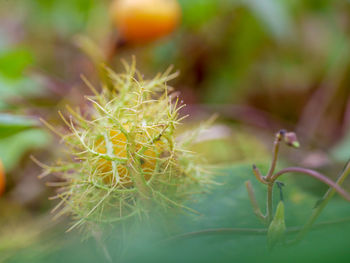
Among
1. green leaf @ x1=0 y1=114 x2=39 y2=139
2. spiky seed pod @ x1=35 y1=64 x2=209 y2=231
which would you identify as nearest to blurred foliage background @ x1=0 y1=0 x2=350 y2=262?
green leaf @ x1=0 y1=114 x2=39 y2=139

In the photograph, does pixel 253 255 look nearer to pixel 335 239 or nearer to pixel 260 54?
pixel 335 239

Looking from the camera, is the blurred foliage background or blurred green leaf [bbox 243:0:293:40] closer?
the blurred foliage background

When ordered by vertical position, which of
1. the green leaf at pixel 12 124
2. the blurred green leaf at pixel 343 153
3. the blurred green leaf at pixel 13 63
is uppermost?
the blurred green leaf at pixel 13 63

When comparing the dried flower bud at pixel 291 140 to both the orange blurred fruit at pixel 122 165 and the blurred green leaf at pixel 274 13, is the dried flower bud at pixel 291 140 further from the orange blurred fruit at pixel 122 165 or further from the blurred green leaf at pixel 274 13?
the blurred green leaf at pixel 274 13

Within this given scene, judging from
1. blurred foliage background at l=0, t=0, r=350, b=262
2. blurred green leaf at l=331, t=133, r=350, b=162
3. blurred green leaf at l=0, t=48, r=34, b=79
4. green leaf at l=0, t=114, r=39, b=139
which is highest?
blurred green leaf at l=0, t=48, r=34, b=79

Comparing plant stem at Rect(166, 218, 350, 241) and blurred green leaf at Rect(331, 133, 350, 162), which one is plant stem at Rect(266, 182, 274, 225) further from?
blurred green leaf at Rect(331, 133, 350, 162)

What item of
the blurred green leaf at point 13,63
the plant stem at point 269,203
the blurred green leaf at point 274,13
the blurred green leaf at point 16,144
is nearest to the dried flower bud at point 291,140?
the plant stem at point 269,203
